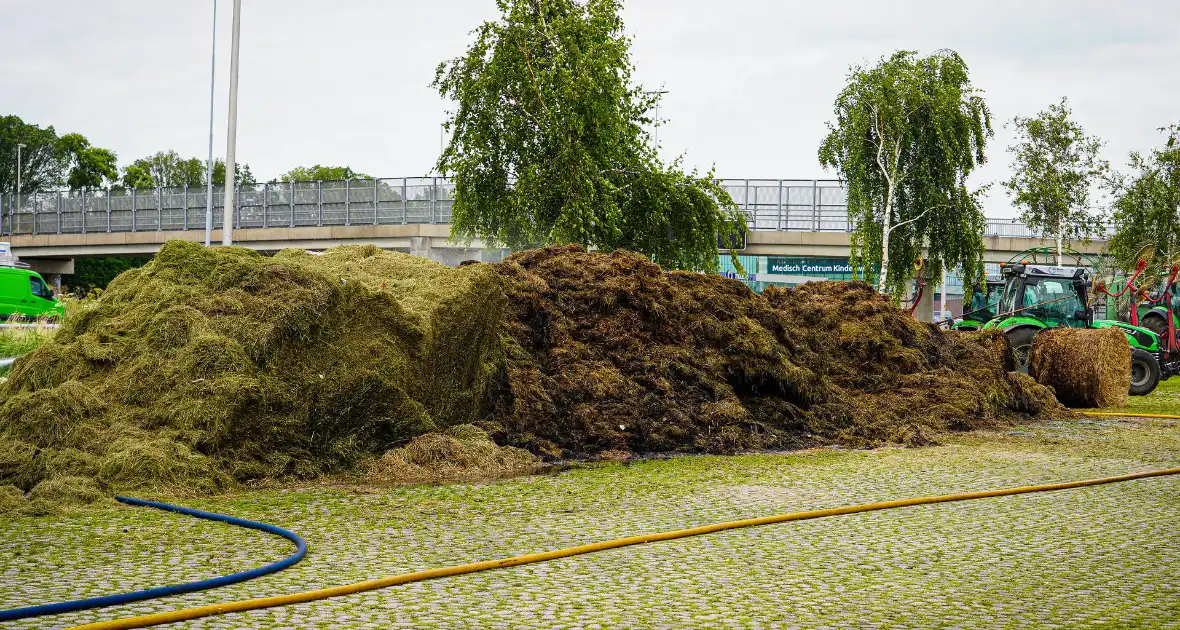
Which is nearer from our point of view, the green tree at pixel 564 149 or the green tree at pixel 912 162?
the green tree at pixel 564 149

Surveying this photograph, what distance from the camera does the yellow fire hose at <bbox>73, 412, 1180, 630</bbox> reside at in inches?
216

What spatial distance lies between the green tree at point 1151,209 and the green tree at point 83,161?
3114 inches

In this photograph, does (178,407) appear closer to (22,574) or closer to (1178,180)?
(22,574)

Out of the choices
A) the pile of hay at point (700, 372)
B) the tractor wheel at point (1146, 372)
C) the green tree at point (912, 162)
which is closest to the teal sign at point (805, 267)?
the green tree at point (912, 162)

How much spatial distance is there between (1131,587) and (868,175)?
3347 cm

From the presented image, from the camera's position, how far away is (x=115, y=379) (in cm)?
1039

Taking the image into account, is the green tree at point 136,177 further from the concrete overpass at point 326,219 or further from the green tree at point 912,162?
the green tree at point 912,162

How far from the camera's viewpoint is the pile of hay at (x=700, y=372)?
41.8 ft

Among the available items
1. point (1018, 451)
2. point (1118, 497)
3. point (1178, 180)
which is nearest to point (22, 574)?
point (1118, 497)

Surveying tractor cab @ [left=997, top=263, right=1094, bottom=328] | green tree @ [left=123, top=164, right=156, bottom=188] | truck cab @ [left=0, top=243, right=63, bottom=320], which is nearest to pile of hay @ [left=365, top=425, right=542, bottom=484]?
tractor cab @ [left=997, top=263, right=1094, bottom=328]

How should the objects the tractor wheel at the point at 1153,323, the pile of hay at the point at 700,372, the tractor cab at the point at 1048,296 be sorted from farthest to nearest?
the tractor wheel at the point at 1153,323, the tractor cab at the point at 1048,296, the pile of hay at the point at 700,372

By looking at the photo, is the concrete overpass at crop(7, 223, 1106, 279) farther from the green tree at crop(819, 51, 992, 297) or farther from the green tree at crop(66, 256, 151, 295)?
the green tree at crop(66, 256, 151, 295)

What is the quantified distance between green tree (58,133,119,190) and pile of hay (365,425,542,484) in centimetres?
9569

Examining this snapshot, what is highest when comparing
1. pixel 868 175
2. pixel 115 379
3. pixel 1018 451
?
pixel 868 175
